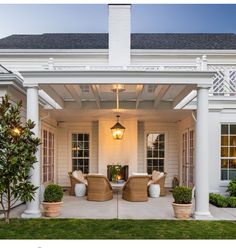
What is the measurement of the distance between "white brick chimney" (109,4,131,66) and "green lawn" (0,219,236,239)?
9.03m

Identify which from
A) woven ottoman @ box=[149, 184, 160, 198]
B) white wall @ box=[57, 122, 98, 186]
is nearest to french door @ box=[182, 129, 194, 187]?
woven ottoman @ box=[149, 184, 160, 198]

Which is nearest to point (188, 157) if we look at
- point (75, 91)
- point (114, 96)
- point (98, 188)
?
point (114, 96)

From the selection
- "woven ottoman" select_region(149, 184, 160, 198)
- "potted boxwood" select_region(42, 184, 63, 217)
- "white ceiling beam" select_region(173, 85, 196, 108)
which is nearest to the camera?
"potted boxwood" select_region(42, 184, 63, 217)

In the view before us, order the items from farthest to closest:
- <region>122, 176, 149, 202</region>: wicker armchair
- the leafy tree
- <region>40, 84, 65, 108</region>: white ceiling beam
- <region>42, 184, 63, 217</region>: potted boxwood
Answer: <region>122, 176, 149, 202</region>: wicker armchair
<region>40, 84, 65, 108</region>: white ceiling beam
<region>42, 184, 63, 217</region>: potted boxwood
the leafy tree

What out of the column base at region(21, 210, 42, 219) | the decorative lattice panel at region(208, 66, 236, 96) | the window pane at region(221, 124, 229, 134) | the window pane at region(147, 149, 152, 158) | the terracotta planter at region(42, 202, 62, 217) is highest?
the decorative lattice panel at region(208, 66, 236, 96)

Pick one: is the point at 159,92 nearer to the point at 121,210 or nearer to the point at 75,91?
the point at 75,91

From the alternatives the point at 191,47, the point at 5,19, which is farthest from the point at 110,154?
the point at 5,19

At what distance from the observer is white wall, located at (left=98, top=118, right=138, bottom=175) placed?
15680mm

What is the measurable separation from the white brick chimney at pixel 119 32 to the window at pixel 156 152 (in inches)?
146

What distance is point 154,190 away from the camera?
41.0 ft

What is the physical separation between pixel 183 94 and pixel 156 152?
6678 mm

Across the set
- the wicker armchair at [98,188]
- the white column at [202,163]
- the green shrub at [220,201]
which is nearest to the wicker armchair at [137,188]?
the wicker armchair at [98,188]

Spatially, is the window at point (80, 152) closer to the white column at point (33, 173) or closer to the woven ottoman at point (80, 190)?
the woven ottoman at point (80, 190)

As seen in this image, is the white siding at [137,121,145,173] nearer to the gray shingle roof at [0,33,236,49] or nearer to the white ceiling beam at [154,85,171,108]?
the gray shingle roof at [0,33,236,49]
